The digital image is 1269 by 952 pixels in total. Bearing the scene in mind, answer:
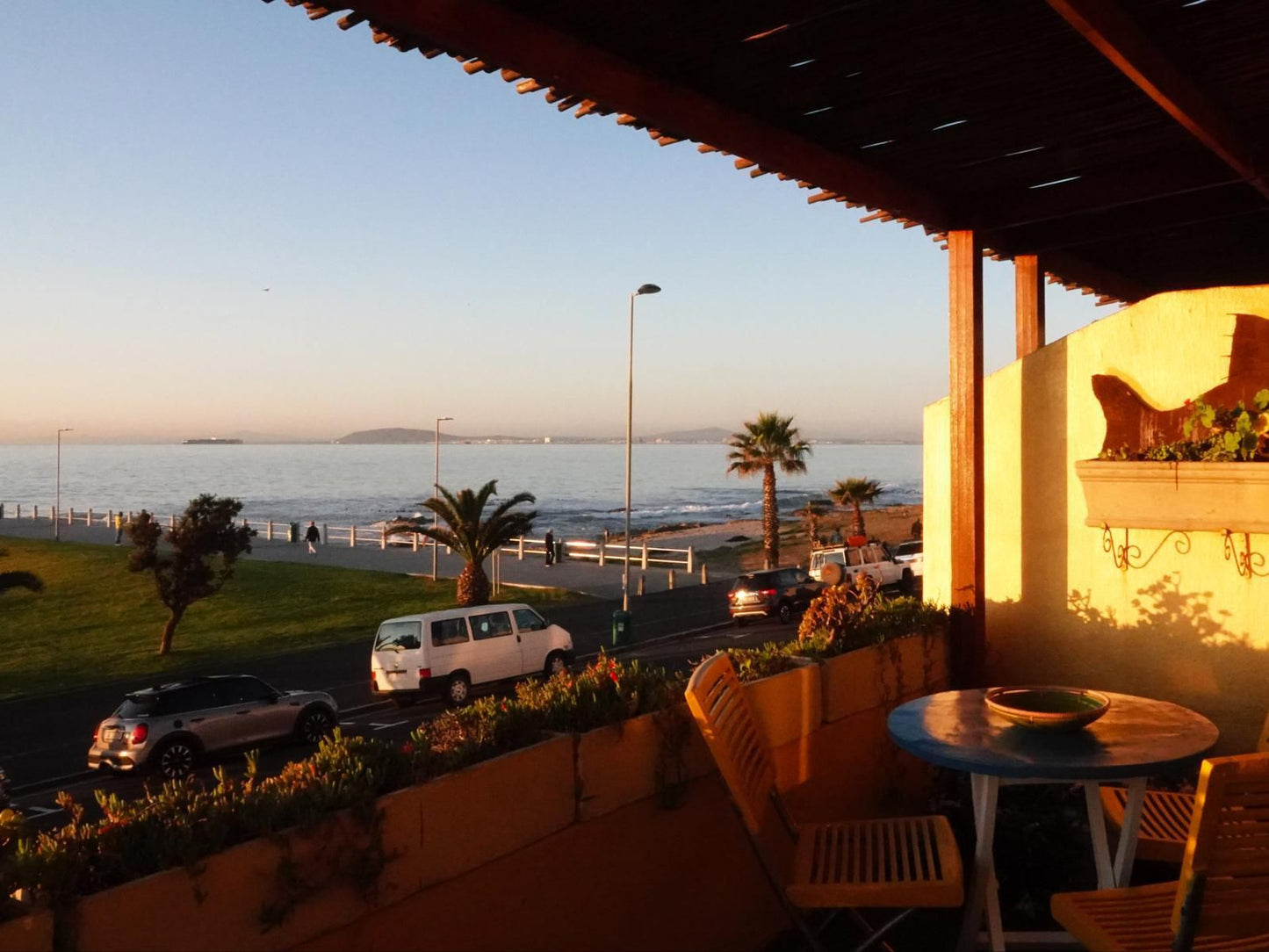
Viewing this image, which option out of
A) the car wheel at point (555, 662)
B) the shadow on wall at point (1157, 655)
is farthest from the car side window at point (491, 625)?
the shadow on wall at point (1157, 655)

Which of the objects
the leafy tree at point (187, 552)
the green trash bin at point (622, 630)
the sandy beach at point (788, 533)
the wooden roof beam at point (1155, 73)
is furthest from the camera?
the sandy beach at point (788, 533)

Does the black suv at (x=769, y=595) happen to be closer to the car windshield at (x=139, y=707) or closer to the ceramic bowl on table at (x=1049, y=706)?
the car windshield at (x=139, y=707)

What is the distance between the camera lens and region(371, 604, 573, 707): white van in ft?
58.2

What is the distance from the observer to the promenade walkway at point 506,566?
34.4 m

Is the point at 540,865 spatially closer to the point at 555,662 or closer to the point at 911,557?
the point at 555,662

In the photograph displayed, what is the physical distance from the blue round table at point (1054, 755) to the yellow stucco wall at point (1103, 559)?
2.19 metres

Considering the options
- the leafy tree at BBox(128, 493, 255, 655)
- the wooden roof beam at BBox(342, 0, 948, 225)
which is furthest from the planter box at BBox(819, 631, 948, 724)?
the leafy tree at BBox(128, 493, 255, 655)

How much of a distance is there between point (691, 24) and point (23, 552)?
44.4 meters

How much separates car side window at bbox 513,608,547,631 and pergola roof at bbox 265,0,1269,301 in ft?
45.0

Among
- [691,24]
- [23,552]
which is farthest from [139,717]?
[23,552]

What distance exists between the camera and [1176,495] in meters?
5.87

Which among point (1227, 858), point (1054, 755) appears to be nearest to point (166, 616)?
point (1054, 755)

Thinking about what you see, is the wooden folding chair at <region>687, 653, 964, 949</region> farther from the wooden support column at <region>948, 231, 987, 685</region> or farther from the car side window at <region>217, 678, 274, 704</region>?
the car side window at <region>217, 678, 274, 704</region>

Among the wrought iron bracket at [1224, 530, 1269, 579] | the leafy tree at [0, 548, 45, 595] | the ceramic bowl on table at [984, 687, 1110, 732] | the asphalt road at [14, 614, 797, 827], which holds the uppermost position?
the wrought iron bracket at [1224, 530, 1269, 579]
